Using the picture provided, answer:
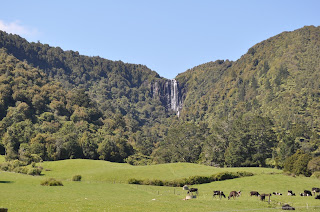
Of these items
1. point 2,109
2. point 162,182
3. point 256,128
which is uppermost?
point 2,109

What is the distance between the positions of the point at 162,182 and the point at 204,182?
29.8 ft

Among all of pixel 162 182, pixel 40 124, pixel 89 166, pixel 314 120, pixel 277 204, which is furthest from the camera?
pixel 314 120

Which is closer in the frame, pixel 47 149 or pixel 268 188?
pixel 268 188

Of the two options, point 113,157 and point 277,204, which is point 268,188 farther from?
point 113,157

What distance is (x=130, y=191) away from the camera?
5806cm

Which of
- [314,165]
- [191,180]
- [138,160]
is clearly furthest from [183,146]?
[314,165]

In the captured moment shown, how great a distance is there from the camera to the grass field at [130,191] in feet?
119

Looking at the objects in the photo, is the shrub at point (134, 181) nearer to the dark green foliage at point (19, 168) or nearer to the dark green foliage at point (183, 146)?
the dark green foliage at point (19, 168)

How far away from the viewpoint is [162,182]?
7300 centimetres

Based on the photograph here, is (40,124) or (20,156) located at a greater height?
(40,124)

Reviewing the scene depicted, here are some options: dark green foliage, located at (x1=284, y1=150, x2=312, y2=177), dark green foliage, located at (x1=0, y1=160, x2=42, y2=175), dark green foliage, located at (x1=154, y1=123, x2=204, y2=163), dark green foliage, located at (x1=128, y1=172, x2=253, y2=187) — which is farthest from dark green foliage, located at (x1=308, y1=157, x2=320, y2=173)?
dark green foliage, located at (x1=0, y1=160, x2=42, y2=175)

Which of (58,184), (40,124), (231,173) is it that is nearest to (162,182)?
(231,173)

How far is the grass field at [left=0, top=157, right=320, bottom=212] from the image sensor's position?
36353 millimetres

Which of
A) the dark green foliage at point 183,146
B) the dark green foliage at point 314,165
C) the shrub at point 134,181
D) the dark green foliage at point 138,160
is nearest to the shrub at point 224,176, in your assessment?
the dark green foliage at point 314,165
